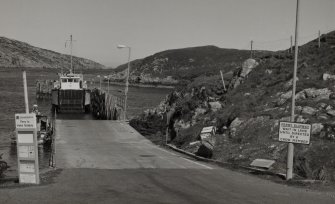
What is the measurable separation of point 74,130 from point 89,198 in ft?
85.6

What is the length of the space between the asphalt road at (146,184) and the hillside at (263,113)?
257cm

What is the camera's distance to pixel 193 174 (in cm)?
1892

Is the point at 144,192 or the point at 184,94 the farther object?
the point at 184,94

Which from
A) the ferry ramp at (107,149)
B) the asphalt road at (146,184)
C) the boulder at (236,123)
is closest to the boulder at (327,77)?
the boulder at (236,123)

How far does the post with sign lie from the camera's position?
15070mm

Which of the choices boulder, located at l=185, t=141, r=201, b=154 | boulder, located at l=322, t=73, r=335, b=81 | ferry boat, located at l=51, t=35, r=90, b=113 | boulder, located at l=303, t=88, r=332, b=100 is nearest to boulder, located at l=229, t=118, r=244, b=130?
boulder, located at l=185, t=141, r=201, b=154

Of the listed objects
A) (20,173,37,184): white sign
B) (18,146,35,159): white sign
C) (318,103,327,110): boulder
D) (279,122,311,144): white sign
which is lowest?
(20,173,37,184): white sign

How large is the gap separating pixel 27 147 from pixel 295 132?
9536mm

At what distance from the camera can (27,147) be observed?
15242 millimetres

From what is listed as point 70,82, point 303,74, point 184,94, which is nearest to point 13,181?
point 303,74

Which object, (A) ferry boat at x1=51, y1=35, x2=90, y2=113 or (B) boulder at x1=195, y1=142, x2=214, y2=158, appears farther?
(A) ferry boat at x1=51, y1=35, x2=90, y2=113

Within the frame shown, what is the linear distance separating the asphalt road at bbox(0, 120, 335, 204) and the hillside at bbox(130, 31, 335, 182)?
8.43ft

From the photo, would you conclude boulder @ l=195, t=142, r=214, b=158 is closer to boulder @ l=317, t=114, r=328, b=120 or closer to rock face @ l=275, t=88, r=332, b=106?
boulder @ l=317, t=114, r=328, b=120

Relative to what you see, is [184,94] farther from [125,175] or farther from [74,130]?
[125,175]
